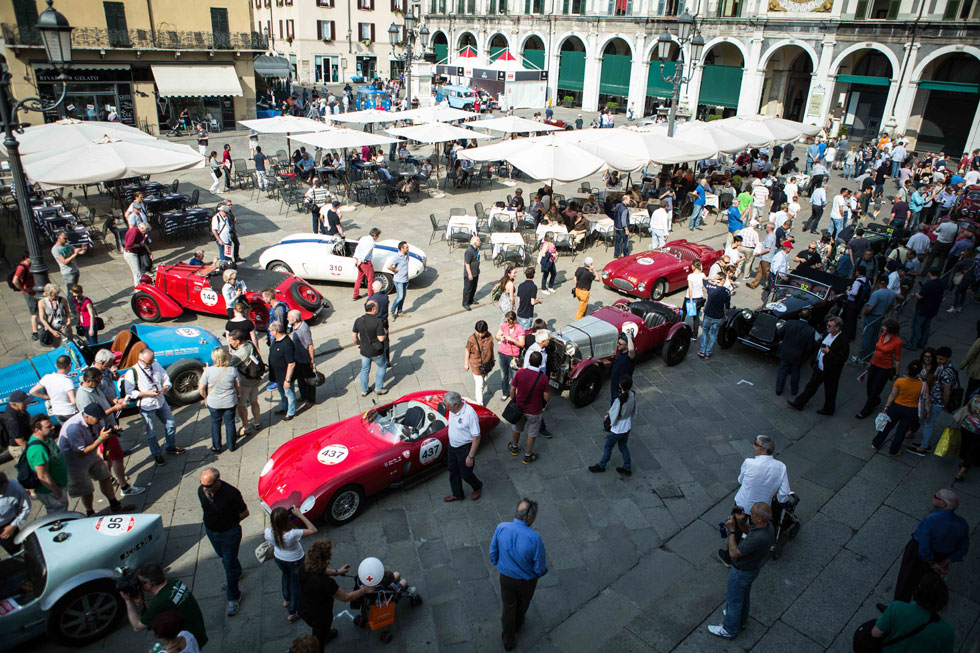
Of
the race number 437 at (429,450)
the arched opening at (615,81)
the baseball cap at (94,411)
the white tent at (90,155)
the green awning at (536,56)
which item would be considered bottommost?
the race number 437 at (429,450)

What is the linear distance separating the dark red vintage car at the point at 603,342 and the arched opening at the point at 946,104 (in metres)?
31.5

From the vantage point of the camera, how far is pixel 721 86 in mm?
40750

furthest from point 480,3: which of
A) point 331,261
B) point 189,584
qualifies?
point 189,584

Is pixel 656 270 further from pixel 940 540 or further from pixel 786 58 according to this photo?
pixel 786 58

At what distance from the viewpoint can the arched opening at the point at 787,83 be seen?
128 feet

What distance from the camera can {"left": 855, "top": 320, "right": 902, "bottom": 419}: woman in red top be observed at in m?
8.77

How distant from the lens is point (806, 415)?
9.65m

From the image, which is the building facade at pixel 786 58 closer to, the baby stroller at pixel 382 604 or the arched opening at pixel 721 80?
the arched opening at pixel 721 80

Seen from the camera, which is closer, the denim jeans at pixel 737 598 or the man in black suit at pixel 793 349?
the denim jeans at pixel 737 598

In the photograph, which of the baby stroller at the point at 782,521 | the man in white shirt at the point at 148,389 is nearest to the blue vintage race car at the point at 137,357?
the man in white shirt at the point at 148,389

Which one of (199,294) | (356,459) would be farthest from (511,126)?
(356,459)

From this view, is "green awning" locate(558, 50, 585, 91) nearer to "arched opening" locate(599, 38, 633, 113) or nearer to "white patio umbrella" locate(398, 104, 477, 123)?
"arched opening" locate(599, 38, 633, 113)

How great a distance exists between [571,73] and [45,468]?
4922cm

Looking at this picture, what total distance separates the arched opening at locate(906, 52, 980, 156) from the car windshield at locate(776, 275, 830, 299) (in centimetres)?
2845
